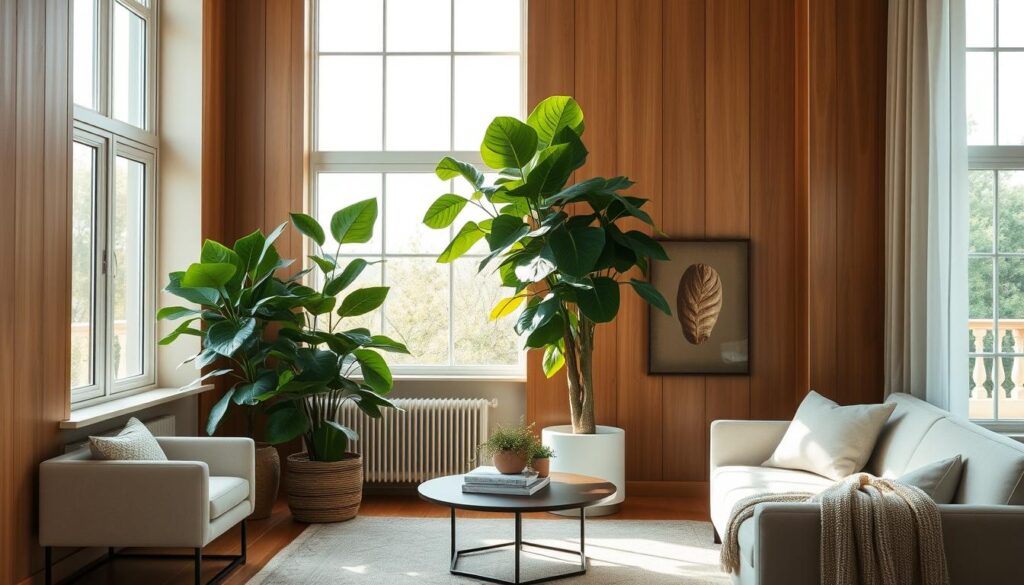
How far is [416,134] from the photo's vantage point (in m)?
6.04

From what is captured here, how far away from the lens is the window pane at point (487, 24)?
237 inches

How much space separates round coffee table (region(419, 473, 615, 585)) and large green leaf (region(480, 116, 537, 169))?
5.34ft

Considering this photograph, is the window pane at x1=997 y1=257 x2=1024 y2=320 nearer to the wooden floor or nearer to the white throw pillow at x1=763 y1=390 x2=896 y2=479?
the white throw pillow at x1=763 y1=390 x2=896 y2=479

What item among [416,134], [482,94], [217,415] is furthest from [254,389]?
[482,94]

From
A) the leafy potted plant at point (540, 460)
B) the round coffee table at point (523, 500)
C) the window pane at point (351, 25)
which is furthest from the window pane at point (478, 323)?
the leafy potted plant at point (540, 460)

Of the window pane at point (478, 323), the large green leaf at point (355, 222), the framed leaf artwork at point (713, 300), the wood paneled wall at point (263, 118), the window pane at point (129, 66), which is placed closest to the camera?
the window pane at point (129, 66)

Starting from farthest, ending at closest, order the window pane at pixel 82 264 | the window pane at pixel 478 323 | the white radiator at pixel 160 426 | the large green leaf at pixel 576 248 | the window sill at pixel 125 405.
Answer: the window pane at pixel 478 323 → the white radiator at pixel 160 426 → the window pane at pixel 82 264 → the large green leaf at pixel 576 248 → the window sill at pixel 125 405

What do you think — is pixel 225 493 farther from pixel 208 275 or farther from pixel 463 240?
pixel 463 240

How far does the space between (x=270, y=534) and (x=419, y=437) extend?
3.84 ft

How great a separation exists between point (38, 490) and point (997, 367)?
469cm

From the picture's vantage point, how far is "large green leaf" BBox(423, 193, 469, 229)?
508 cm

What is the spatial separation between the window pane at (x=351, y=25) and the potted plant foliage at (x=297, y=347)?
1.40 meters

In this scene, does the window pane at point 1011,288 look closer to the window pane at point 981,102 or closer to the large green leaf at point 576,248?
the window pane at point 981,102

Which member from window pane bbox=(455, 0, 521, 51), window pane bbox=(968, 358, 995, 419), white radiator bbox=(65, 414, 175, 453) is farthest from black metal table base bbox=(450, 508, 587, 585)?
window pane bbox=(455, 0, 521, 51)
